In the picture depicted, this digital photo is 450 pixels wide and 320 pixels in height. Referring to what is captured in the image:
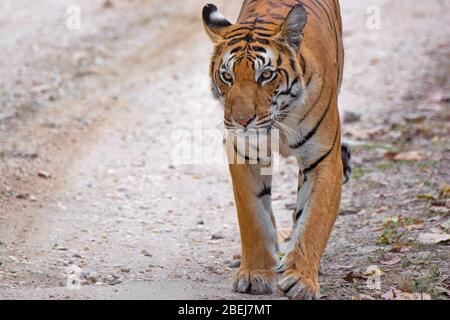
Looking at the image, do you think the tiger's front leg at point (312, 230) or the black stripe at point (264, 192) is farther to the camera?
the black stripe at point (264, 192)

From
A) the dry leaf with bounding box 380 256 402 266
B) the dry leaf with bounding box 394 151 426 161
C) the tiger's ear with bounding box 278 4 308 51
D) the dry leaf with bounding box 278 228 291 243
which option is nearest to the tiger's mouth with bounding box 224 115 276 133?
the tiger's ear with bounding box 278 4 308 51

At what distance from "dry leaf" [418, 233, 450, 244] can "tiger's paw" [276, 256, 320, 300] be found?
1.34m

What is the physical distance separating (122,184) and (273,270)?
9.37ft

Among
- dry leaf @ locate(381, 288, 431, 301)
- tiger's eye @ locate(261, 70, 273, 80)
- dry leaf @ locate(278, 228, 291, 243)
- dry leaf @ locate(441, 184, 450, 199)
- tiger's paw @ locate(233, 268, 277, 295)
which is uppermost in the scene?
tiger's eye @ locate(261, 70, 273, 80)

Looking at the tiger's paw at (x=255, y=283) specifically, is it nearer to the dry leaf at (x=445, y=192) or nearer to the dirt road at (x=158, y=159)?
the dirt road at (x=158, y=159)

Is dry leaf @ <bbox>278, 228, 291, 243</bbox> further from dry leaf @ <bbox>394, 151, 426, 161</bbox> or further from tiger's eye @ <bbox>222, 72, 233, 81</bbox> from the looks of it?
tiger's eye @ <bbox>222, 72, 233, 81</bbox>

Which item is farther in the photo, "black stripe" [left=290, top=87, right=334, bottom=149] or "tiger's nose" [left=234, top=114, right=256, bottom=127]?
"black stripe" [left=290, top=87, right=334, bottom=149]

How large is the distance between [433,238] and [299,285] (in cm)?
153

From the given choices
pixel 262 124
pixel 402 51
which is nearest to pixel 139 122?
pixel 402 51

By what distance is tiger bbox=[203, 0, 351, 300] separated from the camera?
492 centimetres

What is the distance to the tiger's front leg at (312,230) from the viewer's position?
4.91 metres

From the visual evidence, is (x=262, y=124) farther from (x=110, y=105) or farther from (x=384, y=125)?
(x=110, y=105)

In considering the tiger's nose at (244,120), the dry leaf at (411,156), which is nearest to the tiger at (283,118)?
the tiger's nose at (244,120)

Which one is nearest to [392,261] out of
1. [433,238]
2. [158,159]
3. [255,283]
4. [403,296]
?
[433,238]
